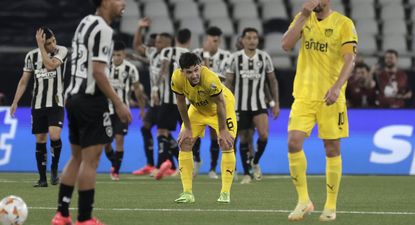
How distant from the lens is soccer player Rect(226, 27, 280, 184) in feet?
55.9

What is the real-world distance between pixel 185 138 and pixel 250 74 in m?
4.78

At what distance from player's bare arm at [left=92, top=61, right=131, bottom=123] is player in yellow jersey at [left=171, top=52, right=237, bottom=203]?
130 inches

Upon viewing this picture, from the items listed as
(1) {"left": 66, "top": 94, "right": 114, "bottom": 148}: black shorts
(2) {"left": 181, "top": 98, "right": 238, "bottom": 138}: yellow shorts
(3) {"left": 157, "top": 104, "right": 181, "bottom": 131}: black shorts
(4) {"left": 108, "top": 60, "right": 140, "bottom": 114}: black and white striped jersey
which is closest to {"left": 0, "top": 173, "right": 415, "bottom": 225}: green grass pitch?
(2) {"left": 181, "top": 98, "right": 238, "bottom": 138}: yellow shorts

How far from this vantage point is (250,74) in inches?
675

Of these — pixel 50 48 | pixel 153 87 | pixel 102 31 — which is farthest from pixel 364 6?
pixel 102 31

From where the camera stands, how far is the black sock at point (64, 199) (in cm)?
912

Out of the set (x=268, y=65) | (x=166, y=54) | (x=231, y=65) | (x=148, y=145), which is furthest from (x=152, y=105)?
(x=268, y=65)

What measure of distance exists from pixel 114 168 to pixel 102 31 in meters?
8.71

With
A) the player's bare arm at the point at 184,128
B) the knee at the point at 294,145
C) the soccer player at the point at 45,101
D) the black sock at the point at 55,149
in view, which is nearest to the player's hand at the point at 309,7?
the knee at the point at 294,145

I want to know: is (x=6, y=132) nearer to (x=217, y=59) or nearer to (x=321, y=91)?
(x=217, y=59)

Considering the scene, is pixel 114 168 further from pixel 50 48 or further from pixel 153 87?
pixel 50 48

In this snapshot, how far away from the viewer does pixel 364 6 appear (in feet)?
81.3

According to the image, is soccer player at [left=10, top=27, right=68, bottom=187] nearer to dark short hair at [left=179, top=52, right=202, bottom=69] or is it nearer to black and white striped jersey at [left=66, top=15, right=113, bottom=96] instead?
dark short hair at [left=179, top=52, right=202, bottom=69]

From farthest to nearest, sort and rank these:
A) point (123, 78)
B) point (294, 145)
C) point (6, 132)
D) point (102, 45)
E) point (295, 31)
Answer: point (6, 132)
point (123, 78)
point (294, 145)
point (295, 31)
point (102, 45)
